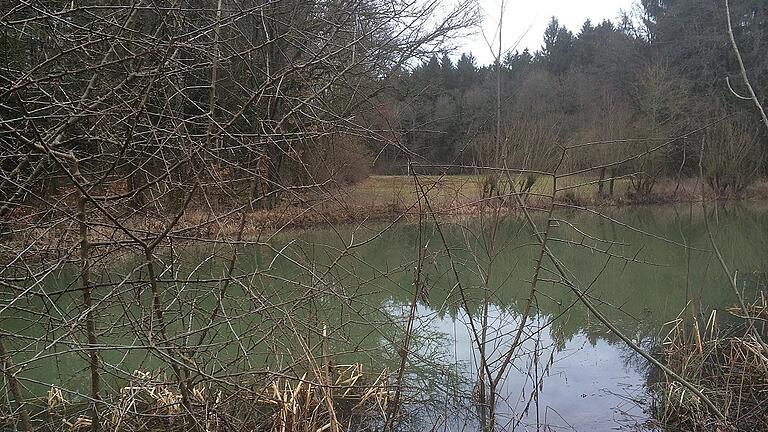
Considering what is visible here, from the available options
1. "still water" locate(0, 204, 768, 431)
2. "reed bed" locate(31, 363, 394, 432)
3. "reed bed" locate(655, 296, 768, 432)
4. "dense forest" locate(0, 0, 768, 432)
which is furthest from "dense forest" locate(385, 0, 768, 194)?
"reed bed" locate(31, 363, 394, 432)

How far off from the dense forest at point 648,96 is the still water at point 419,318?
3.02 metres

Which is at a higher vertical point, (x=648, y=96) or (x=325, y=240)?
(x=648, y=96)

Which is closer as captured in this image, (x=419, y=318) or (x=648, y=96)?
(x=419, y=318)

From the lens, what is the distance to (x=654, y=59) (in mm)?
24562

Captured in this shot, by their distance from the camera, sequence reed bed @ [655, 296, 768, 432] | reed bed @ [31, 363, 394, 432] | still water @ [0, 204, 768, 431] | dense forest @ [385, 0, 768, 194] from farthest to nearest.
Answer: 1. dense forest @ [385, 0, 768, 194]
2. reed bed @ [655, 296, 768, 432]
3. reed bed @ [31, 363, 394, 432]
4. still water @ [0, 204, 768, 431]

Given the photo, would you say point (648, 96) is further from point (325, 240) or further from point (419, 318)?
point (419, 318)

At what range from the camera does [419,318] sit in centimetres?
306

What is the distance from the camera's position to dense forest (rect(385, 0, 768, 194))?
15.7 meters

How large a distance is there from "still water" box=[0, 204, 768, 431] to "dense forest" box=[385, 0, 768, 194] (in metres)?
3.02

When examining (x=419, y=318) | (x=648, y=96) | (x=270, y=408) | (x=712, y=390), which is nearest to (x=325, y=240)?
(x=270, y=408)

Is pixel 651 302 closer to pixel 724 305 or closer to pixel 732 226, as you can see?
pixel 724 305

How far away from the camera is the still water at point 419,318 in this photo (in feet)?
7.51

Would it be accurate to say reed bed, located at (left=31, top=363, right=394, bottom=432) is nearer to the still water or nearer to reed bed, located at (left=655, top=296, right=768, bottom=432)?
the still water

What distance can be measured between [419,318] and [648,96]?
19.2m
